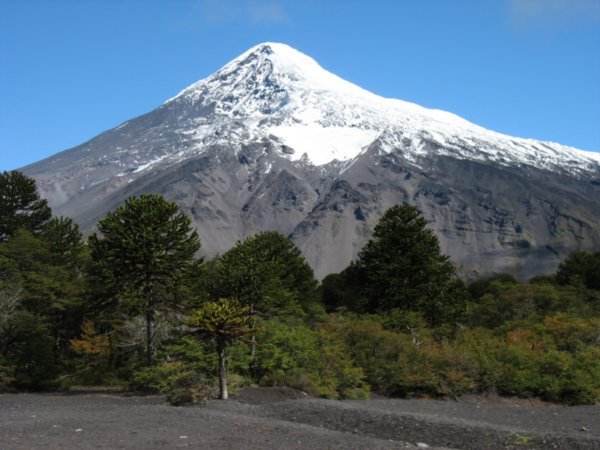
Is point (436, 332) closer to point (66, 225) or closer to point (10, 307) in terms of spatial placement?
point (10, 307)

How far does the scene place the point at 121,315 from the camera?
36.0 meters

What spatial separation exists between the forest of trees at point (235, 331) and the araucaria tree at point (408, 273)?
0.30ft

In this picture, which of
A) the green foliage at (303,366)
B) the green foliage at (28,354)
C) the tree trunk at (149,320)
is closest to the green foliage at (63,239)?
the green foliage at (28,354)

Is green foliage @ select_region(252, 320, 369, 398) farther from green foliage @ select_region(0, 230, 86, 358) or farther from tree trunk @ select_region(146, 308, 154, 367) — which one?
green foliage @ select_region(0, 230, 86, 358)

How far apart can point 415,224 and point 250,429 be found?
30693mm

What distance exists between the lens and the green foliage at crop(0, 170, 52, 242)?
4984 centimetres

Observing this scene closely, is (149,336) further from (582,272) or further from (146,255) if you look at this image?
(582,272)

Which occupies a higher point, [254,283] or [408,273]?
[408,273]

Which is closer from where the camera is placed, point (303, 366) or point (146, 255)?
point (146, 255)

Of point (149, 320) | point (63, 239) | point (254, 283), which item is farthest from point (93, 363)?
point (63, 239)

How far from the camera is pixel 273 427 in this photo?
17.4 metres

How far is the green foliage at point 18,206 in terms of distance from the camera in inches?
1962

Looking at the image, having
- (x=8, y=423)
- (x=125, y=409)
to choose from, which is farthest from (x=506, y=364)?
(x=8, y=423)

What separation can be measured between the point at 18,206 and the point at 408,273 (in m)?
29.5
